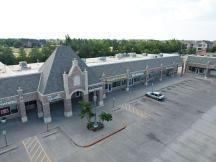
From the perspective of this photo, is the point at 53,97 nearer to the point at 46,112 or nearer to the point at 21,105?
the point at 46,112

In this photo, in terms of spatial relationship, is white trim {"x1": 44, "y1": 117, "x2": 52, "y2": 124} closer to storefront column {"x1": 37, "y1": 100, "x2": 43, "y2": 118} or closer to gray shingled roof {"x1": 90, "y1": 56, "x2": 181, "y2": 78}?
storefront column {"x1": 37, "y1": 100, "x2": 43, "y2": 118}

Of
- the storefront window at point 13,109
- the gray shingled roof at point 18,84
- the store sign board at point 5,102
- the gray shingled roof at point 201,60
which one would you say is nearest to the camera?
the store sign board at point 5,102

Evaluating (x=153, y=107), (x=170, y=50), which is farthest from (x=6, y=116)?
(x=170, y=50)

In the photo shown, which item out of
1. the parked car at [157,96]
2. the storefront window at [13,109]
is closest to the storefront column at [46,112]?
the storefront window at [13,109]

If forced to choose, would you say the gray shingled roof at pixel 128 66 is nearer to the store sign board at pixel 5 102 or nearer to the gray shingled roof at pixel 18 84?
the gray shingled roof at pixel 18 84

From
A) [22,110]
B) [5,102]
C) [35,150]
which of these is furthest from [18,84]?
[35,150]
